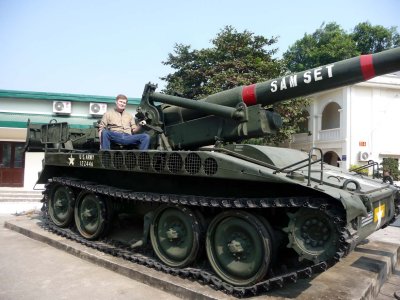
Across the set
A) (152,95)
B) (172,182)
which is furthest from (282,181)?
(152,95)

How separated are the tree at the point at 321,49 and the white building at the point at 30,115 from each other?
22212mm

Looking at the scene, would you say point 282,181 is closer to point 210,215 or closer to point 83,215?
point 210,215

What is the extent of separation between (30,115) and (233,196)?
1658 cm

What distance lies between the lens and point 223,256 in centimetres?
517

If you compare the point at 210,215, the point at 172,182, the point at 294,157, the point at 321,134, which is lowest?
the point at 210,215

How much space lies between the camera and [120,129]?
7.41 metres

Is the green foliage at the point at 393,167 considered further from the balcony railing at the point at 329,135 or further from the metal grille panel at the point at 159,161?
the metal grille panel at the point at 159,161

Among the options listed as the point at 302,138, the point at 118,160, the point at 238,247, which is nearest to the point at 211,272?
the point at 238,247

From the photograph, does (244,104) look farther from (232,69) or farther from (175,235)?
(232,69)

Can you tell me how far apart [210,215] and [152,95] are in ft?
8.00

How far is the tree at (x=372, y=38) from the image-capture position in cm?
4253

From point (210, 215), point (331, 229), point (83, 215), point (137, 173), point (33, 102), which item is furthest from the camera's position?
point (33, 102)

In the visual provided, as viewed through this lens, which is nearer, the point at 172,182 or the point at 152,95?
the point at 172,182

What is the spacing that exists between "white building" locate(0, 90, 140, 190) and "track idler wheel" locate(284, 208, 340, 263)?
1581cm
